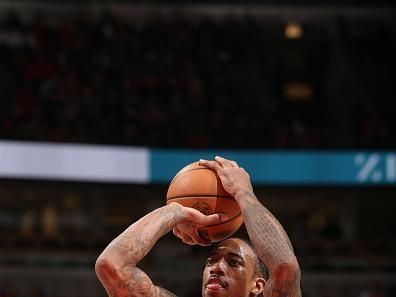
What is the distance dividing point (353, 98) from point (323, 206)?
226 centimetres

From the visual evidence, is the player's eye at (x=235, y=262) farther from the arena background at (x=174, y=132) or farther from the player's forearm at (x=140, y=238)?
the arena background at (x=174, y=132)

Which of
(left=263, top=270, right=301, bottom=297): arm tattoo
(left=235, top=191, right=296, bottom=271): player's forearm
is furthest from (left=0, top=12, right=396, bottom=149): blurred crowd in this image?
(left=263, top=270, right=301, bottom=297): arm tattoo

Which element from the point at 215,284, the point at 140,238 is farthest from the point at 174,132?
the point at 140,238

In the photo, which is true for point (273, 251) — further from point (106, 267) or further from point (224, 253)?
point (106, 267)

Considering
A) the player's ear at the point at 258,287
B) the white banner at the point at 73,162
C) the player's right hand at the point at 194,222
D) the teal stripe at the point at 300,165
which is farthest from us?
the teal stripe at the point at 300,165

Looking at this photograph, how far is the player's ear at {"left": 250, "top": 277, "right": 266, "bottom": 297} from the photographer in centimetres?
434

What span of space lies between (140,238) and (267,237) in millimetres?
567

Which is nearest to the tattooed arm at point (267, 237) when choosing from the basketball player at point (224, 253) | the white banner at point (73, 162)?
the basketball player at point (224, 253)

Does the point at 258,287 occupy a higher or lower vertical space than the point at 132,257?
lower

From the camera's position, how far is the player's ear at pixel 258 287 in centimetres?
434

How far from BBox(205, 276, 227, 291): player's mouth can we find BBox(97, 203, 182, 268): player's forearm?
0.34 m

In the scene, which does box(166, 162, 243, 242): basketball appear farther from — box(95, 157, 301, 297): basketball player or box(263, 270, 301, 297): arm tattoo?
box(263, 270, 301, 297): arm tattoo

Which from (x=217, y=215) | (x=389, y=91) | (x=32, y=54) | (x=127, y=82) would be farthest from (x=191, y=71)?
(x=217, y=215)

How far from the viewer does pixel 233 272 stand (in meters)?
4.28
